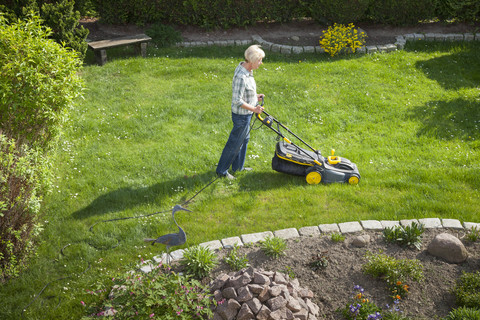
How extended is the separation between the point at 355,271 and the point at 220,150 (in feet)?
10.6

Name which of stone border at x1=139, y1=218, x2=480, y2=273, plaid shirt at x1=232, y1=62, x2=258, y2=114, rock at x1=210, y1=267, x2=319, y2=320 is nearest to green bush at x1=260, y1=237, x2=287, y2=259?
stone border at x1=139, y1=218, x2=480, y2=273

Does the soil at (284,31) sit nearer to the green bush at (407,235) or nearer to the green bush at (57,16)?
the green bush at (57,16)

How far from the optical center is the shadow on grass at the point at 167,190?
6.22 m

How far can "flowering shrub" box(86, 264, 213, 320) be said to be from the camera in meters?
4.13

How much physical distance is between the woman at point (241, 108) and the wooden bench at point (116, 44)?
4.91 meters

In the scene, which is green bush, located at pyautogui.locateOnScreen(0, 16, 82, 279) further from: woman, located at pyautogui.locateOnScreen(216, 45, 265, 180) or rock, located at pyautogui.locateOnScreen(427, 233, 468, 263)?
rock, located at pyautogui.locateOnScreen(427, 233, 468, 263)

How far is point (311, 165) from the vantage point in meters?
6.54

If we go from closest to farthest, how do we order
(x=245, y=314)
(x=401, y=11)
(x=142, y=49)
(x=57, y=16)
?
(x=245, y=314) → (x=57, y=16) → (x=142, y=49) → (x=401, y=11)

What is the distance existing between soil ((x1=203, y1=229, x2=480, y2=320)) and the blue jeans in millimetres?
1642

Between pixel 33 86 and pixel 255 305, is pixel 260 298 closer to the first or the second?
pixel 255 305

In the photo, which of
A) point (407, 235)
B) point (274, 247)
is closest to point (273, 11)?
point (407, 235)

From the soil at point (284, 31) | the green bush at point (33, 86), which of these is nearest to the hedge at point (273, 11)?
the soil at point (284, 31)

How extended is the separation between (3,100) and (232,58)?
5.91m

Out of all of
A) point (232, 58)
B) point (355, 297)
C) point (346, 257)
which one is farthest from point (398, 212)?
point (232, 58)
